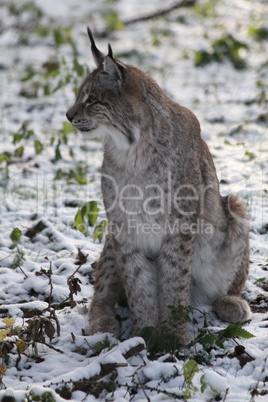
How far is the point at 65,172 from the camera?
5.70m

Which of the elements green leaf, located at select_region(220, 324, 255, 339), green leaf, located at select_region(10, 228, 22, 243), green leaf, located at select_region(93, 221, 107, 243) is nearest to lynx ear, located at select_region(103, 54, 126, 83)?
green leaf, located at select_region(93, 221, 107, 243)

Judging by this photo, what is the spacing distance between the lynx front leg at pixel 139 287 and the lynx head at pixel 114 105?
662 mm

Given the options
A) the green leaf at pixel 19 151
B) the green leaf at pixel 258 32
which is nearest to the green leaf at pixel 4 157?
Result: the green leaf at pixel 19 151

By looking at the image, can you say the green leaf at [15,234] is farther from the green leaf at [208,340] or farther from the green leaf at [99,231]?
the green leaf at [208,340]

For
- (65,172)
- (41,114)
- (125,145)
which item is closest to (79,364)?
(125,145)

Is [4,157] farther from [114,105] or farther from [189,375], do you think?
[189,375]

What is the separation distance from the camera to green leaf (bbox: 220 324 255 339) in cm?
299

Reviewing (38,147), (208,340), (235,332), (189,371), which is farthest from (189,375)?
(38,147)

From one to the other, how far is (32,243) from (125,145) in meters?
1.61

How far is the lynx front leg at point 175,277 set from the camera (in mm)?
3191

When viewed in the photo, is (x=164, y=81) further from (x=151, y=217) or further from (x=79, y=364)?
(x=79, y=364)

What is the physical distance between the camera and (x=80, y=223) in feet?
14.0

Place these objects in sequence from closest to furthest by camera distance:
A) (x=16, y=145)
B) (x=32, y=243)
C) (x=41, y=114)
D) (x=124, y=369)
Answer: (x=124, y=369)
(x=32, y=243)
(x=16, y=145)
(x=41, y=114)

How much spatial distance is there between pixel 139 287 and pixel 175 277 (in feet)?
0.72
